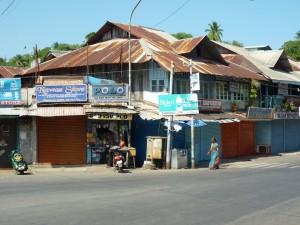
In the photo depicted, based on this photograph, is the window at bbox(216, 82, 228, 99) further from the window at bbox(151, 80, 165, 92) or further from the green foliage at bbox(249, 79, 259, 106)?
the window at bbox(151, 80, 165, 92)

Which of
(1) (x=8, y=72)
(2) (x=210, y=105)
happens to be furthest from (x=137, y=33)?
(1) (x=8, y=72)

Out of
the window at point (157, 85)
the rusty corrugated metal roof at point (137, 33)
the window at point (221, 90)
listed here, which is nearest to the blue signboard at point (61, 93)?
the window at point (157, 85)

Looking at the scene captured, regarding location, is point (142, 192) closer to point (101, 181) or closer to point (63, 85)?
point (101, 181)

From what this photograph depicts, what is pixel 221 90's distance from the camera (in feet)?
91.0

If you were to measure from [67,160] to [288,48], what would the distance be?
5877cm

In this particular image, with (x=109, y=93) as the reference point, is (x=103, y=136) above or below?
below

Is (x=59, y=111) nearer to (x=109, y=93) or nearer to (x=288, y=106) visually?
(x=109, y=93)

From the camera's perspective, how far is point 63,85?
20.1m

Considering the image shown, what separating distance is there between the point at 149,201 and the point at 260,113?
19.9 m

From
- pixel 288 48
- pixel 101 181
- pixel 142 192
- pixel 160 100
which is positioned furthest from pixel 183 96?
pixel 288 48

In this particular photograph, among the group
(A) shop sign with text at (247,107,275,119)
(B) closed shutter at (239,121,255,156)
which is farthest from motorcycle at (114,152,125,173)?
(B) closed shutter at (239,121,255,156)

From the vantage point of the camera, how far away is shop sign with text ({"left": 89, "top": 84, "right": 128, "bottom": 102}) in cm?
2056

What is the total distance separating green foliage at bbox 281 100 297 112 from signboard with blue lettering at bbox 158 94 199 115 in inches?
592

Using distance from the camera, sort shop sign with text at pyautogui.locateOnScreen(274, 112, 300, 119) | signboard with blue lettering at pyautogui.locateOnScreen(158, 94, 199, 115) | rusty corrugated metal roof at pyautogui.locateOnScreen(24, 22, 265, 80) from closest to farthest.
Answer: signboard with blue lettering at pyautogui.locateOnScreen(158, 94, 199, 115)
rusty corrugated metal roof at pyautogui.locateOnScreen(24, 22, 265, 80)
shop sign with text at pyautogui.locateOnScreen(274, 112, 300, 119)
